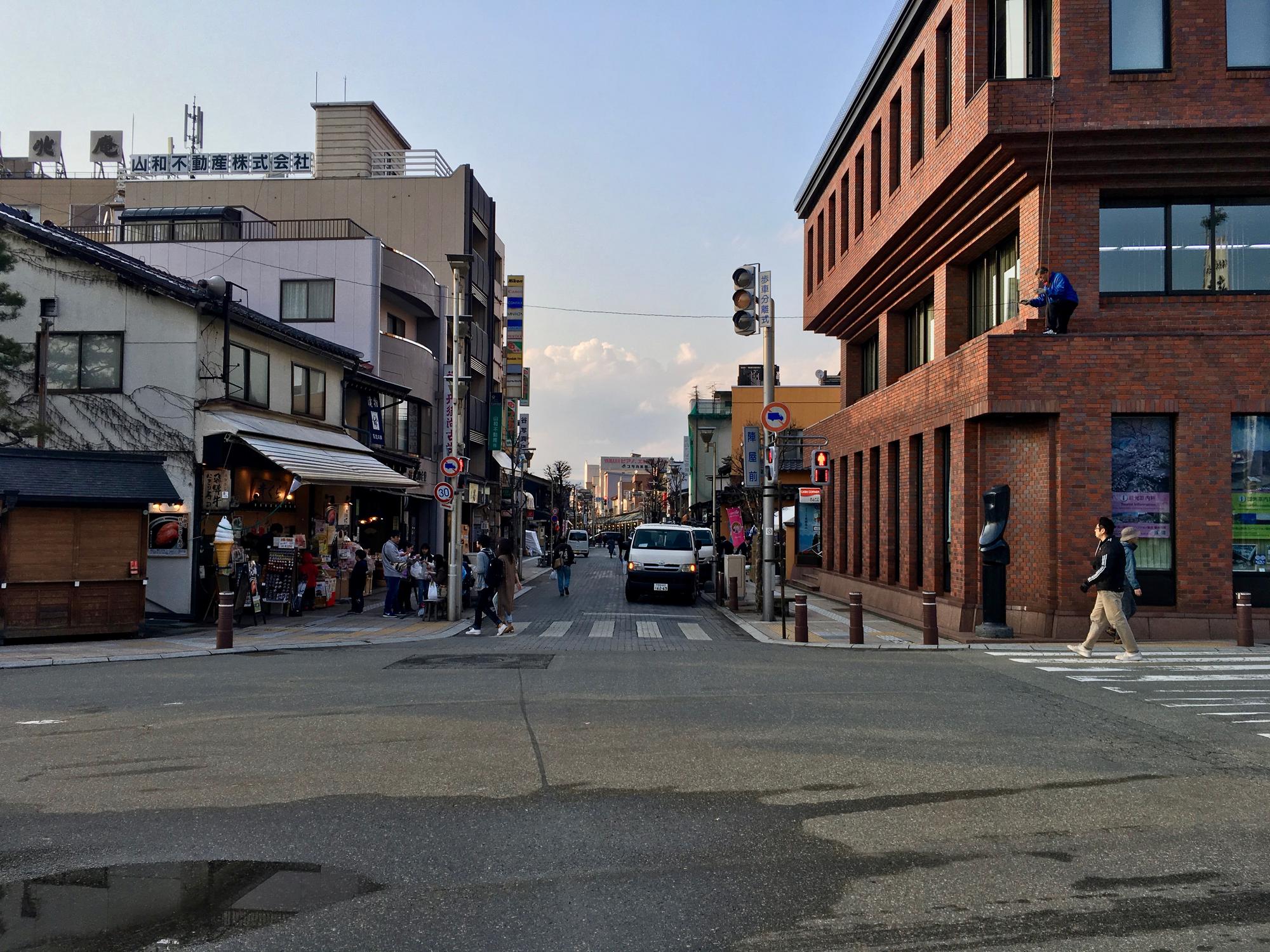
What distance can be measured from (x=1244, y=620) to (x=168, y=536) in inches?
743

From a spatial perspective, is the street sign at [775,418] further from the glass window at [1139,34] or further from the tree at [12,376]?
the tree at [12,376]

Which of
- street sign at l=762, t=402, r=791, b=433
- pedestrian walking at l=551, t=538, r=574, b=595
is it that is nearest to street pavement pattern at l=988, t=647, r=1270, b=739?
street sign at l=762, t=402, r=791, b=433

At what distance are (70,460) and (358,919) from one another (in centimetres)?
1562

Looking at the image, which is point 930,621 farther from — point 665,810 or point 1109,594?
point 665,810

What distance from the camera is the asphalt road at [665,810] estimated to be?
4750 mm

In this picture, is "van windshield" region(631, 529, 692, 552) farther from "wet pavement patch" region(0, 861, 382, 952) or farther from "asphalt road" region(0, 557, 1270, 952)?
"wet pavement patch" region(0, 861, 382, 952)

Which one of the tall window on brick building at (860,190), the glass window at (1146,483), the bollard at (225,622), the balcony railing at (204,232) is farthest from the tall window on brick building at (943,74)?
the balcony railing at (204,232)

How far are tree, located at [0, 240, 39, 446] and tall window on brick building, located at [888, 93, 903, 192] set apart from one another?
18694mm

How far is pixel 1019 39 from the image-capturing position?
1816cm

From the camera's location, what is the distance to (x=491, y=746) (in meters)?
8.38

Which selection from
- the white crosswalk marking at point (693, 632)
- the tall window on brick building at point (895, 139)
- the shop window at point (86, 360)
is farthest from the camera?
the tall window on brick building at point (895, 139)

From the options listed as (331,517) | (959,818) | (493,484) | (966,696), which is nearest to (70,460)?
(331,517)

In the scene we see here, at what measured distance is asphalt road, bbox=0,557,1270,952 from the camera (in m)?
4.75

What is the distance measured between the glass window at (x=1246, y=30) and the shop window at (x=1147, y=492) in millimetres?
→ 6087
